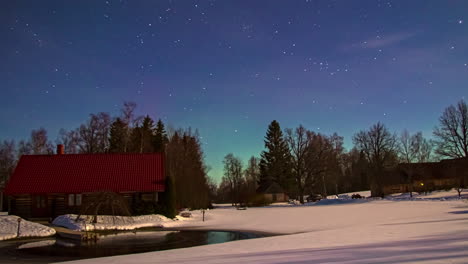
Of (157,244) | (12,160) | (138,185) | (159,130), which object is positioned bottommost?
(157,244)

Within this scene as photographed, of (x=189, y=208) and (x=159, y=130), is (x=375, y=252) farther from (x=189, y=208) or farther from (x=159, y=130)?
(x=159, y=130)

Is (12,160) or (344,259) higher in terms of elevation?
(12,160)

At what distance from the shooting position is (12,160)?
67.5 meters

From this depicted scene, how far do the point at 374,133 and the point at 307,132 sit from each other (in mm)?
12533

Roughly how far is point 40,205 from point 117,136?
84.1 feet

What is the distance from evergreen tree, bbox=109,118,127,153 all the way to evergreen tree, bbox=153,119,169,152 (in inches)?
373

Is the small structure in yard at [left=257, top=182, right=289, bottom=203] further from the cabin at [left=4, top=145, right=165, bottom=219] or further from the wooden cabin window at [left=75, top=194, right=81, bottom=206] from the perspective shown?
the wooden cabin window at [left=75, top=194, right=81, bottom=206]

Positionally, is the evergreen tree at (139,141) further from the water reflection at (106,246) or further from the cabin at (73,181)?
the water reflection at (106,246)

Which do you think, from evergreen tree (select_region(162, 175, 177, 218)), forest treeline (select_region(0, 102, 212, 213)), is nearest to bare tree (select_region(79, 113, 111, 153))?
forest treeline (select_region(0, 102, 212, 213))

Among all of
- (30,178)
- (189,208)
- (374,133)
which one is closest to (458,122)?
(374,133)

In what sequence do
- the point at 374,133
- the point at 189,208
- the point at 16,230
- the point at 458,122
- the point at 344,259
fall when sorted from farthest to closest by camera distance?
1. the point at 374,133
2. the point at 458,122
3. the point at 189,208
4. the point at 16,230
5. the point at 344,259

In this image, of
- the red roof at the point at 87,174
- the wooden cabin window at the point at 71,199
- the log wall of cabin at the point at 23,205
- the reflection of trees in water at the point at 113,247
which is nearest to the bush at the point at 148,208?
the red roof at the point at 87,174

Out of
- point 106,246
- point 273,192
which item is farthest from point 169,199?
point 273,192

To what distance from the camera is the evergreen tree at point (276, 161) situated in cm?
7412
